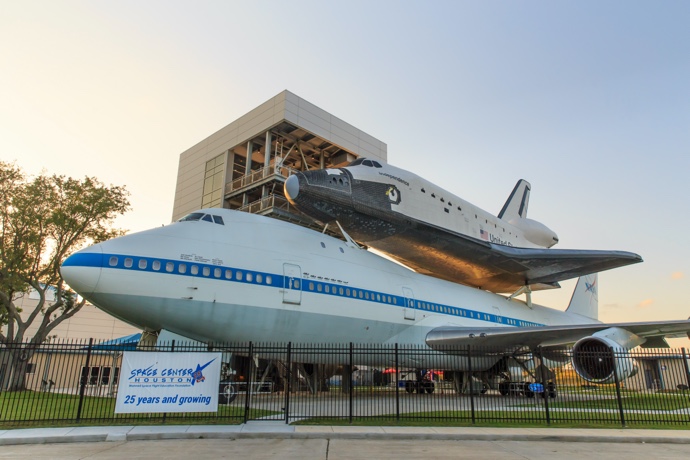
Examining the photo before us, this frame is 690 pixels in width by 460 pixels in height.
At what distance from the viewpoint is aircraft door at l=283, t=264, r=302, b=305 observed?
14.2 meters

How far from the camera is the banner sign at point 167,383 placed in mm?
10836

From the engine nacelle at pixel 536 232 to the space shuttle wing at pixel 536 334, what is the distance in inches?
480

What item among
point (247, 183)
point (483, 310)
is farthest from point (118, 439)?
point (247, 183)

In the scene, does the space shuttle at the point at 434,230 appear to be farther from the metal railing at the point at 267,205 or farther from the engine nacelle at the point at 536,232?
the metal railing at the point at 267,205

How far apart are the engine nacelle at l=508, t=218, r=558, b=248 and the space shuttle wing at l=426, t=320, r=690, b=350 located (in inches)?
480

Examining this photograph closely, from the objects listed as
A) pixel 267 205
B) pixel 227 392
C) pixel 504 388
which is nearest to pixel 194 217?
pixel 227 392

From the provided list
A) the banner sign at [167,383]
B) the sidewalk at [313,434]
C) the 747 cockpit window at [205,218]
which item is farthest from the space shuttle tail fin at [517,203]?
the banner sign at [167,383]

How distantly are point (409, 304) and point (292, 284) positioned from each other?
239 inches

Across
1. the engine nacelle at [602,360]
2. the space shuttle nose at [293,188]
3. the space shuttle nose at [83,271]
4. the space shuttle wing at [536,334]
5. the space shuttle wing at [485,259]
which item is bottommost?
the engine nacelle at [602,360]

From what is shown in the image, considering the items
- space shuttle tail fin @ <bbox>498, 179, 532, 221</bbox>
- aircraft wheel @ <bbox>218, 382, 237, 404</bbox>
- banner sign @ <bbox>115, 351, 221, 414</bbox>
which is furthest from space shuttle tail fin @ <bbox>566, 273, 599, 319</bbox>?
banner sign @ <bbox>115, 351, 221, 414</bbox>

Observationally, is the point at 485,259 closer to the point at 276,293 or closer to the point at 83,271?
the point at 276,293

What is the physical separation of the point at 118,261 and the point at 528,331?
13972 millimetres

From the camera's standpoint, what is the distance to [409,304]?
61.3 feet

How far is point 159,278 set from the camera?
12.0 metres
